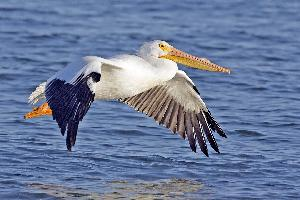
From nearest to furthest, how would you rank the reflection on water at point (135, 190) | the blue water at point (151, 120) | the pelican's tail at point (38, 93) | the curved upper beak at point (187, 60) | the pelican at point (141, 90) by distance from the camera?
the pelican at point (141, 90)
the reflection on water at point (135, 190)
the blue water at point (151, 120)
the pelican's tail at point (38, 93)
the curved upper beak at point (187, 60)

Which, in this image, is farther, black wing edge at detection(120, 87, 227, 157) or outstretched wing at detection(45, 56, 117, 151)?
black wing edge at detection(120, 87, 227, 157)

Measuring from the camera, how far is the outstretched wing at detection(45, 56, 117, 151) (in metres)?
8.38

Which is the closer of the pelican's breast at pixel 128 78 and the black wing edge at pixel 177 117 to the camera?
the pelican's breast at pixel 128 78

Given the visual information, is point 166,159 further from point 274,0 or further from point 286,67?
point 274,0

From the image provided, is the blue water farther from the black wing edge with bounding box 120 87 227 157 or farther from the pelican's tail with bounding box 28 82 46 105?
the pelican's tail with bounding box 28 82 46 105

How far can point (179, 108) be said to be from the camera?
10.6 metres

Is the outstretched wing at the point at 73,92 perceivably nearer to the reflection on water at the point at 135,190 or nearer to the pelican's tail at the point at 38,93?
the pelican's tail at the point at 38,93

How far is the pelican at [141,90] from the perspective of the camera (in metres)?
8.58

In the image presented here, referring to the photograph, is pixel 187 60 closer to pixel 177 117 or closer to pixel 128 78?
pixel 177 117

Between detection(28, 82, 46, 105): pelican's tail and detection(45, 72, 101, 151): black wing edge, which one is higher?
detection(45, 72, 101, 151): black wing edge

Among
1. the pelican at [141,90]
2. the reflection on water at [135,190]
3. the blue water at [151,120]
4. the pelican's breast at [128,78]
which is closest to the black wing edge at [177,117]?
the pelican at [141,90]

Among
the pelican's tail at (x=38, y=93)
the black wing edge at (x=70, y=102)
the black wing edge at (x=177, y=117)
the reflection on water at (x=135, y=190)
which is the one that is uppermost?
the black wing edge at (x=70, y=102)

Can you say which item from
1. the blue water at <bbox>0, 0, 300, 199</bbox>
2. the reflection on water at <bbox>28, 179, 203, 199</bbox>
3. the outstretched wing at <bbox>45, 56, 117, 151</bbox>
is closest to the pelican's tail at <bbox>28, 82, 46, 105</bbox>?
the outstretched wing at <bbox>45, 56, 117, 151</bbox>

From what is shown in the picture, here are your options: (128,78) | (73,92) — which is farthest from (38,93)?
(73,92)
